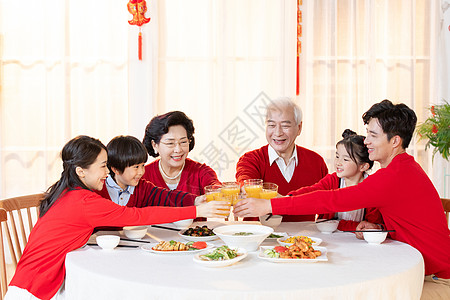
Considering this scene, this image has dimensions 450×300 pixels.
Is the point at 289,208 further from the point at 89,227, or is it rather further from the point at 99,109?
the point at 99,109

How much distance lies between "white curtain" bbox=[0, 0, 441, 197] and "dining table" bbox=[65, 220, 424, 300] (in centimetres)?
233

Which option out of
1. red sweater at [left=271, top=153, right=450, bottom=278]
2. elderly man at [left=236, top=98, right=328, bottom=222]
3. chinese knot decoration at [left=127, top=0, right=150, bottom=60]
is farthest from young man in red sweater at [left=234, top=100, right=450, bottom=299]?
chinese knot decoration at [left=127, top=0, right=150, bottom=60]

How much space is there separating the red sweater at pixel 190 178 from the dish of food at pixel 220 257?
1.11 metres

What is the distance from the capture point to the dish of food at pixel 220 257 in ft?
5.65

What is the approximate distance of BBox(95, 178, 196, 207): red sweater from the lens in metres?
2.61

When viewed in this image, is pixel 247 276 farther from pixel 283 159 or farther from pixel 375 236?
pixel 283 159

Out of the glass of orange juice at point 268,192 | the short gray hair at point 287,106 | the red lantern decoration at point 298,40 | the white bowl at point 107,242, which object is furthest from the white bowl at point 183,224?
the red lantern decoration at point 298,40

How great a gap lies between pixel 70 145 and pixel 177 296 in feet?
3.14

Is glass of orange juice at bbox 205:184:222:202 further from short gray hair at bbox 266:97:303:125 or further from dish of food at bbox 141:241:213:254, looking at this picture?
short gray hair at bbox 266:97:303:125

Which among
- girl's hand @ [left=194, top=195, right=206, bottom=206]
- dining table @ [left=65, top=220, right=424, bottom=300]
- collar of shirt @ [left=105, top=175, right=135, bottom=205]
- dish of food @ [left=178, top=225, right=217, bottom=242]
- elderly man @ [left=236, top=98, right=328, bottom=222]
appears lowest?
dining table @ [left=65, top=220, right=424, bottom=300]

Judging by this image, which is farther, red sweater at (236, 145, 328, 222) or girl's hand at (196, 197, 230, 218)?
red sweater at (236, 145, 328, 222)

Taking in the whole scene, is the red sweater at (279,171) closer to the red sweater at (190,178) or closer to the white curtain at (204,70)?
the red sweater at (190,178)

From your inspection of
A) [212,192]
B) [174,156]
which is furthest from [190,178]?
[212,192]

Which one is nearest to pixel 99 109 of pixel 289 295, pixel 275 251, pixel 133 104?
pixel 133 104
